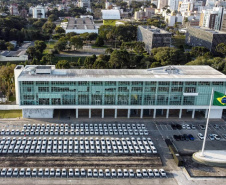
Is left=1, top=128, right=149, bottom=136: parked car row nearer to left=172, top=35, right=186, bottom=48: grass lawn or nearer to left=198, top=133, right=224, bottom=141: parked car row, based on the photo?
left=198, top=133, right=224, bottom=141: parked car row

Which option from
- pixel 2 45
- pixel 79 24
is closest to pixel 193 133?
pixel 2 45

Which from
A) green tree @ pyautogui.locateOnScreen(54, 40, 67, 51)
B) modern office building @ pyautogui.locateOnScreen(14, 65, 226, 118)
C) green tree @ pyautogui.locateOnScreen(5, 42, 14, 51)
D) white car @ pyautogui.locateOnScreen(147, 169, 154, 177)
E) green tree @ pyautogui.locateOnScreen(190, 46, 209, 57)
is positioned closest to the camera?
white car @ pyautogui.locateOnScreen(147, 169, 154, 177)

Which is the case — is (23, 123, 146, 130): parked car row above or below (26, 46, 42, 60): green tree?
below

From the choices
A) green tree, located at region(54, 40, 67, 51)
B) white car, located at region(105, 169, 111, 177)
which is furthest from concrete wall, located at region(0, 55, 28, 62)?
white car, located at region(105, 169, 111, 177)

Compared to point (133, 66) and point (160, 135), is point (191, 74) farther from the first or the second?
point (133, 66)

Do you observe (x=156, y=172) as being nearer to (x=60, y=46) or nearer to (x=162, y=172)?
(x=162, y=172)

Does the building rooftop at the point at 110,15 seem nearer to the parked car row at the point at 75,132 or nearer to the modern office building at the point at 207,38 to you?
the modern office building at the point at 207,38
